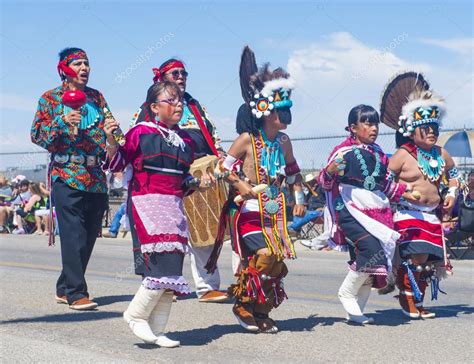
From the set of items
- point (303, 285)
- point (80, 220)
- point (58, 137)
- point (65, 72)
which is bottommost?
point (303, 285)

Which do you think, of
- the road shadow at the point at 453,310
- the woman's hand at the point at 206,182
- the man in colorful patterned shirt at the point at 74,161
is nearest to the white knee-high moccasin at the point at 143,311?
the woman's hand at the point at 206,182

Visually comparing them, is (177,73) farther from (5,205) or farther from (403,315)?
(5,205)

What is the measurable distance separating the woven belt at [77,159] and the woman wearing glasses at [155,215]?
1.72 m

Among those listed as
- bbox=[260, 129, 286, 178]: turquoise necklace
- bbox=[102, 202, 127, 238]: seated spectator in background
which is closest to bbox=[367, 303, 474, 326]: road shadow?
bbox=[260, 129, 286, 178]: turquoise necklace

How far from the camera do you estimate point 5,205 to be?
24.5m

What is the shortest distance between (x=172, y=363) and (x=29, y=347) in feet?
3.45

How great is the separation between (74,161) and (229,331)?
2.23 m

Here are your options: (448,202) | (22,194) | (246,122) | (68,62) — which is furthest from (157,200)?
(22,194)

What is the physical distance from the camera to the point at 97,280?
10766 mm

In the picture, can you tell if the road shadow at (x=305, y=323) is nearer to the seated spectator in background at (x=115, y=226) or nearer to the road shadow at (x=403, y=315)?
the road shadow at (x=403, y=315)

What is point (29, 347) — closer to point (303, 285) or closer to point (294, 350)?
point (294, 350)

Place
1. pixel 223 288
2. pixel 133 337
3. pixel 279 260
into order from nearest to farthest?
pixel 133 337, pixel 279 260, pixel 223 288

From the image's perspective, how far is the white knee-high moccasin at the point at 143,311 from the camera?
6.14m

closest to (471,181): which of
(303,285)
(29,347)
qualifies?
(303,285)
